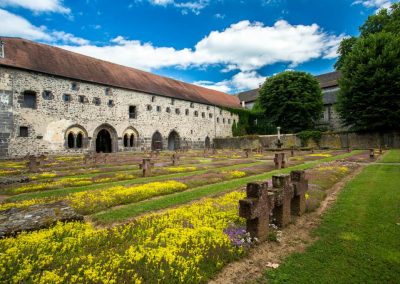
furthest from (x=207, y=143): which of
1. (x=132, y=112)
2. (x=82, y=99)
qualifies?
(x=82, y=99)

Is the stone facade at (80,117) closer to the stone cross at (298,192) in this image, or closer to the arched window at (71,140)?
the arched window at (71,140)

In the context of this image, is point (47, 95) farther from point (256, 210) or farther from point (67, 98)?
point (256, 210)

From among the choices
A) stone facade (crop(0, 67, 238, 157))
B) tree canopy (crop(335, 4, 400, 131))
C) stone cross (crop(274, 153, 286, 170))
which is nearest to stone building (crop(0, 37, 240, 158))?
stone facade (crop(0, 67, 238, 157))

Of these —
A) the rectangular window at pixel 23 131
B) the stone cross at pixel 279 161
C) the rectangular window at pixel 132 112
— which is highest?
the rectangular window at pixel 132 112

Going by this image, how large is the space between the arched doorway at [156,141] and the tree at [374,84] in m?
27.9

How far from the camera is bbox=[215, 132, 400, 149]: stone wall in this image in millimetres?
33219

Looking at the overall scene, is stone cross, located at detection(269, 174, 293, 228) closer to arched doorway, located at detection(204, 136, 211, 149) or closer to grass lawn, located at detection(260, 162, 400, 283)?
grass lawn, located at detection(260, 162, 400, 283)

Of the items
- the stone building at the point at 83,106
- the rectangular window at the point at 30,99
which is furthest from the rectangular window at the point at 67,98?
the rectangular window at the point at 30,99

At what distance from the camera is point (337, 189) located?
359 inches

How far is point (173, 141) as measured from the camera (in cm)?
4453

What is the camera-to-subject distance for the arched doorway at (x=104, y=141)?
3512 centimetres

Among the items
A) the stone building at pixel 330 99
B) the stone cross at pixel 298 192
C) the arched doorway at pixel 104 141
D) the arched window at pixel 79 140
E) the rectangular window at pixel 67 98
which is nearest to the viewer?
the stone cross at pixel 298 192

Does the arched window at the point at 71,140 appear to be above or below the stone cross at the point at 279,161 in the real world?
above

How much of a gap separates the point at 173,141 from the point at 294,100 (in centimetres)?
2280
